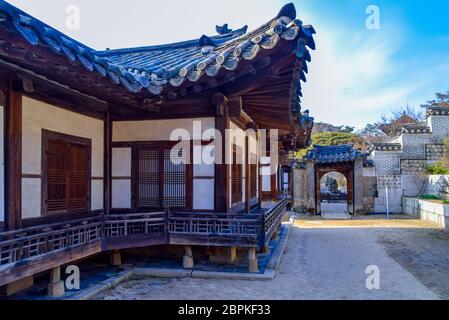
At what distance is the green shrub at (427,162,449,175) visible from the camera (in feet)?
60.6

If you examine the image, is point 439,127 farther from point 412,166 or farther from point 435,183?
point 435,183

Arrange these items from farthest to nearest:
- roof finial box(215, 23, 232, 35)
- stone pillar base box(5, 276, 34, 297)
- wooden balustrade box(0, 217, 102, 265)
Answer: roof finial box(215, 23, 232, 35)
stone pillar base box(5, 276, 34, 297)
wooden balustrade box(0, 217, 102, 265)

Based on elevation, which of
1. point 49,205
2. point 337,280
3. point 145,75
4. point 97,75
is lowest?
point 337,280

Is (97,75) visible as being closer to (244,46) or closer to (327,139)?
(244,46)

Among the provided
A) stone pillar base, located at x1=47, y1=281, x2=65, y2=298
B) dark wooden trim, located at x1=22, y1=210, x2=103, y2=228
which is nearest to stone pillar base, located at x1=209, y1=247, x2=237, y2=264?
dark wooden trim, located at x1=22, y1=210, x2=103, y2=228

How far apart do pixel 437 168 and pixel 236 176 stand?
1651cm

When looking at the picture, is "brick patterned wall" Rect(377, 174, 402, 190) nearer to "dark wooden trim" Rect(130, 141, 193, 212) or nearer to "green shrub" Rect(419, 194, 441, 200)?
"green shrub" Rect(419, 194, 441, 200)

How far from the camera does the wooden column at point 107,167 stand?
291 inches

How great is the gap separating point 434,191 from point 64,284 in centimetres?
1994

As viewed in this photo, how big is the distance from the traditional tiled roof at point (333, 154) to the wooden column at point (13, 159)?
59.2 ft

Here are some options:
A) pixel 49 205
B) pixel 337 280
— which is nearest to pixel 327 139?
pixel 337 280

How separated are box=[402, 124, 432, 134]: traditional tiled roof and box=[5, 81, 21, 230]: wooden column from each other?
21.8 meters

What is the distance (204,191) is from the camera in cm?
707

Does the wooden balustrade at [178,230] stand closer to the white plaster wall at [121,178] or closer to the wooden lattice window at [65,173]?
the wooden lattice window at [65,173]
